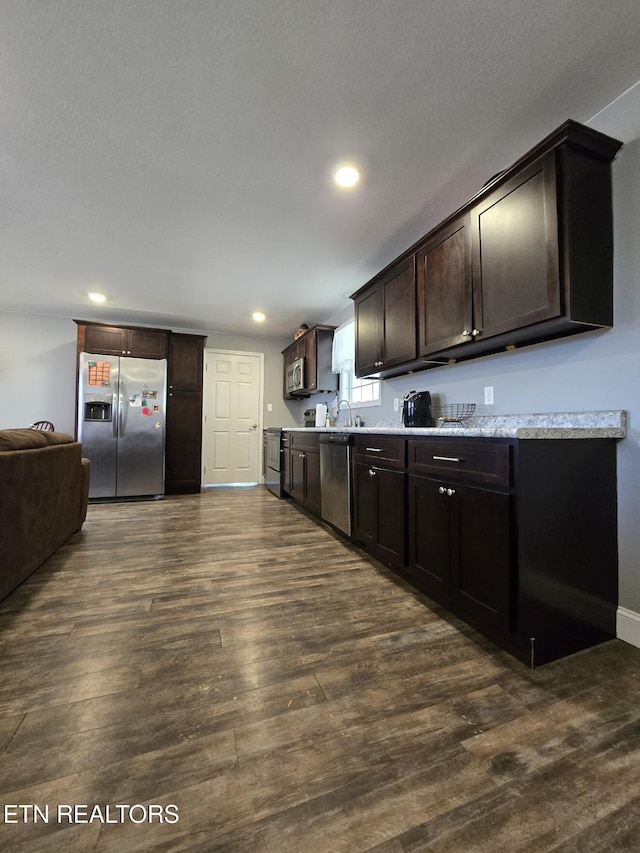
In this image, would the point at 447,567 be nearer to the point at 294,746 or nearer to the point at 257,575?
the point at 294,746

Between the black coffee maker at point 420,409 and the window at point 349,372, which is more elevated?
the window at point 349,372

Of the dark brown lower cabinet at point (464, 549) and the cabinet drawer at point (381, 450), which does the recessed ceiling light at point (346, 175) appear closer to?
the cabinet drawer at point (381, 450)

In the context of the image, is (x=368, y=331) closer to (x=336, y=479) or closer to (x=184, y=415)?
(x=336, y=479)

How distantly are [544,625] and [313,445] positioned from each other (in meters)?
2.42

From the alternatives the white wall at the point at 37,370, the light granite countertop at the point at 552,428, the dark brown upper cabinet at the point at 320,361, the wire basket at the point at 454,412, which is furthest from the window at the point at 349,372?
the white wall at the point at 37,370

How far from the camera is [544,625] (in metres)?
1.35

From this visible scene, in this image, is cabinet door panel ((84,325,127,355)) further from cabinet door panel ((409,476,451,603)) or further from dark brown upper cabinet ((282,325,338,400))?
cabinet door panel ((409,476,451,603))

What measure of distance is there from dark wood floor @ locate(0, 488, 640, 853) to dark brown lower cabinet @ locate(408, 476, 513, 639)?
0.48 feet

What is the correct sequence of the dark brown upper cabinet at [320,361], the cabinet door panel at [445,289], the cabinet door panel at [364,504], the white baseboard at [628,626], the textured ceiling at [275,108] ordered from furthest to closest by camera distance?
the dark brown upper cabinet at [320,361] → the cabinet door panel at [364,504] → the cabinet door panel at [445,289] → the white baseboard at [628,626] → the textured ceiling at [275,108]

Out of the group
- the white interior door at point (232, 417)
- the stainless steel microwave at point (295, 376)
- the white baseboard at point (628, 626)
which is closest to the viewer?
the white baseboard at point (628, 626)

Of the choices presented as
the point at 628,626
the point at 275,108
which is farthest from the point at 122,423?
the point at 628,626

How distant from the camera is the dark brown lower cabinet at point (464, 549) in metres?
1.39

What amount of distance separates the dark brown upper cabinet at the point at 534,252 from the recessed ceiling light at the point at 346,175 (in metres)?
0.64

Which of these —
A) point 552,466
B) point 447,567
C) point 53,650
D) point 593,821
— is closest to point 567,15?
point 552,466
